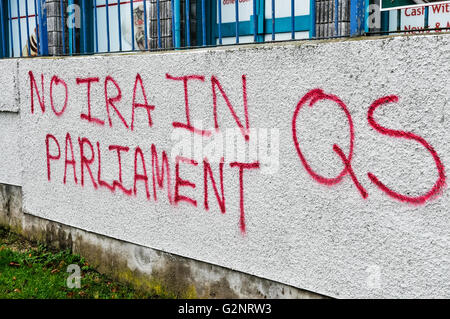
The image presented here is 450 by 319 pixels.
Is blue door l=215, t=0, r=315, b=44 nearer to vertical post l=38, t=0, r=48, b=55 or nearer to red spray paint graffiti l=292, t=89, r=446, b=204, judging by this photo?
vertical post l=38, t=0, r=48, b=55

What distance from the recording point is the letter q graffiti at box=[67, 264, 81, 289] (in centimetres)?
420

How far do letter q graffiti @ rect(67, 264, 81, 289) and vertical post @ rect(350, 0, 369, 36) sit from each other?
8.67 ft

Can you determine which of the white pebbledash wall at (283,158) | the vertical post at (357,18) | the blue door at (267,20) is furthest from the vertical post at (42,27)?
the vertical post at (357,18)

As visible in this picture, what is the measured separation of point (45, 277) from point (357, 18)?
9.74 feet

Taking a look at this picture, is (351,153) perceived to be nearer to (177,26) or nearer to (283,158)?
(283,158)

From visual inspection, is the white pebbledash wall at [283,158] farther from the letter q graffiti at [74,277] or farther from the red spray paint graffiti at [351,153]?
the letter q graffiti at [74,277]

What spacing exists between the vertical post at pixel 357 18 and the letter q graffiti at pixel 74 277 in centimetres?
264

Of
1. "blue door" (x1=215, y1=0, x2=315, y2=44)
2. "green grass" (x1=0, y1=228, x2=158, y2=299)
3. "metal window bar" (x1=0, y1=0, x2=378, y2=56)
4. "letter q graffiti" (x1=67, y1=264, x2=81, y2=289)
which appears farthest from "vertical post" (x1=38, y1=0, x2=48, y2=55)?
"letter q graffiti" (x1=67, y1=264, x2=81, y2=289)

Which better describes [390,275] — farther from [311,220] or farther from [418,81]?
[418,81]

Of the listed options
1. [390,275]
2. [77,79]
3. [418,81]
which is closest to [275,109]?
[418,81]

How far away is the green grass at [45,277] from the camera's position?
4055 mm

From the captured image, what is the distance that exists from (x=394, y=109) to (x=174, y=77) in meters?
1.53

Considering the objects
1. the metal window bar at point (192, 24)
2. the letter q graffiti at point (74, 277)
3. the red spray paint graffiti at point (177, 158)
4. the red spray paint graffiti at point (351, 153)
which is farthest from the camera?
the metal window bar at point (192, 24)

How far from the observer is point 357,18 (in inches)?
117
